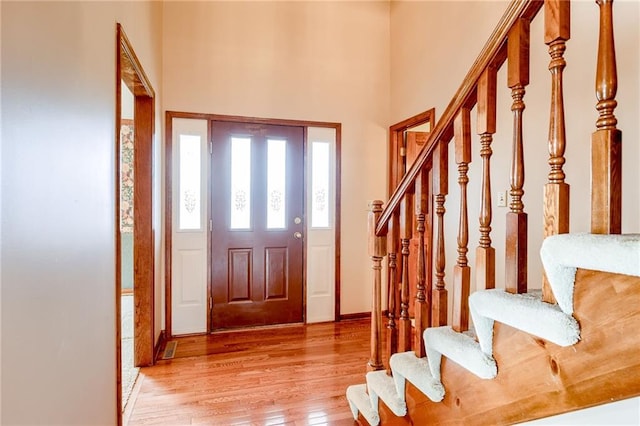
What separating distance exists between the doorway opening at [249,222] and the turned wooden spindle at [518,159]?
2.66 meters

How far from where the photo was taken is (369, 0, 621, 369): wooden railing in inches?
30.8

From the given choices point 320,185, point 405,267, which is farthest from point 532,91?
point 320,185

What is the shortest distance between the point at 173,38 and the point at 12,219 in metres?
2.87

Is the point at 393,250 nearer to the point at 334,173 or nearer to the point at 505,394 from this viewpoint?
the point at 505,394

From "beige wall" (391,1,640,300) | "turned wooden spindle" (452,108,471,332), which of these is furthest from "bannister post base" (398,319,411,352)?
"beige wall" (391,1,640,300)

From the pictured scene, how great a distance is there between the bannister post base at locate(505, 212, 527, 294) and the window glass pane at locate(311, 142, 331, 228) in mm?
2665

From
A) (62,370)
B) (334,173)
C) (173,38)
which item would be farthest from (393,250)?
(173,38)

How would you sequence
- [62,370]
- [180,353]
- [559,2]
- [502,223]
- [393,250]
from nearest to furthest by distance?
[559,2] → [62,370] → [393,250] → [502,223] → [180,353]

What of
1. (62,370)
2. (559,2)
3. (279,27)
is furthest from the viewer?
(279,27)

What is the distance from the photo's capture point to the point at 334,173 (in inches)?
144

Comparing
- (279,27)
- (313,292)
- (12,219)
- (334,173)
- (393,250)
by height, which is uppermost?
(279,27)

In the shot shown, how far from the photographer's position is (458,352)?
3.72 feet

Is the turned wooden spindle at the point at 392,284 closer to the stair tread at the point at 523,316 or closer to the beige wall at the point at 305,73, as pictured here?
the stair tread at the point at 523,316

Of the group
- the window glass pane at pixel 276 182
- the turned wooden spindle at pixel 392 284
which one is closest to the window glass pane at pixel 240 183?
the window glass pane at pixel 276 182
